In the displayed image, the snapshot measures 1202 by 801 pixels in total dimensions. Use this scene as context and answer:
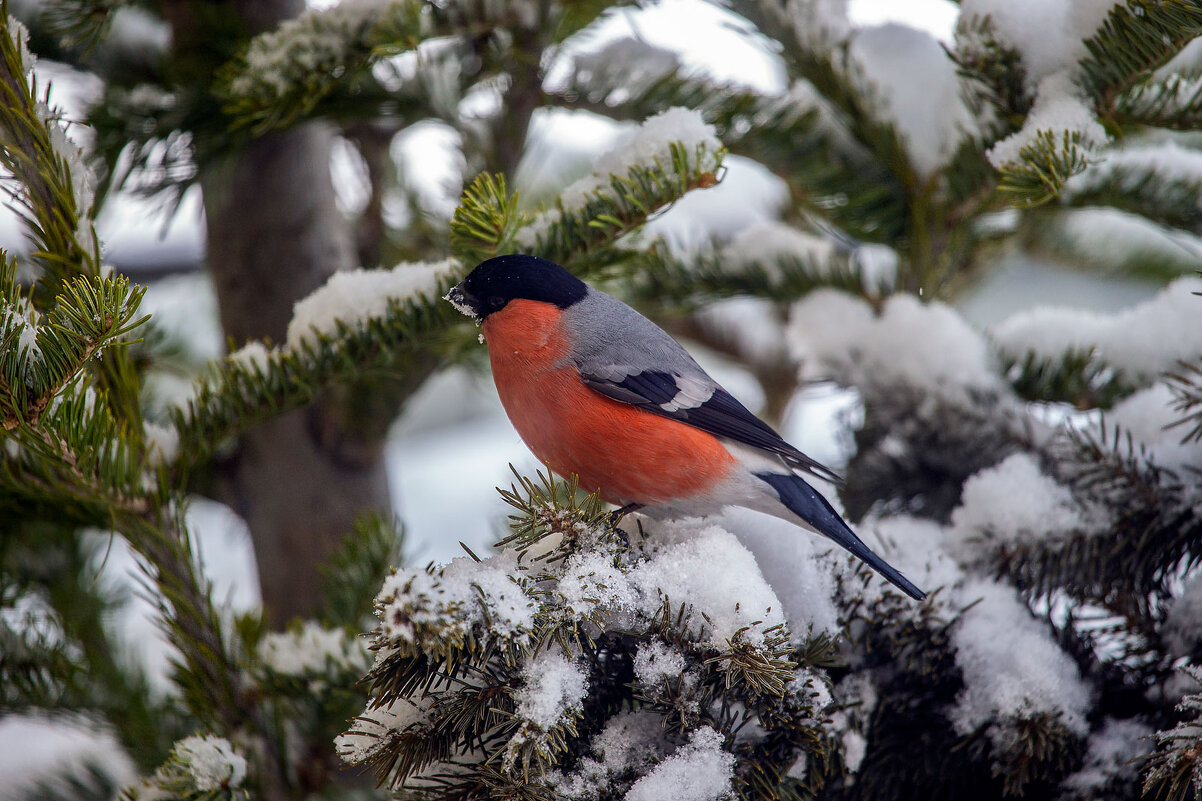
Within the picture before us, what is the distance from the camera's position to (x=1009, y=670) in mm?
890

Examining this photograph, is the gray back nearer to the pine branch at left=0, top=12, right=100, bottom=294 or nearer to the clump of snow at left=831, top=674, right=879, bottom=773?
the clump of snow at left=831, top=674, right=879, bottom=773

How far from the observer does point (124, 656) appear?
1410 millimetres

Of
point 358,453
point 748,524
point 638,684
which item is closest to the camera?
point 638,684

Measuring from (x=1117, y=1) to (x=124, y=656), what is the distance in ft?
5.70

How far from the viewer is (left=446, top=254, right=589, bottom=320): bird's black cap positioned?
0.99 meters

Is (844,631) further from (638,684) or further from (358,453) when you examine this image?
(358,453)

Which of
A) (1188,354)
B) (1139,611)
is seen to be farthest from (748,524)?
(1188,354)

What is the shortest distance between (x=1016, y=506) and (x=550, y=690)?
2.13 feet

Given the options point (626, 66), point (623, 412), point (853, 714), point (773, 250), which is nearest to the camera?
point (853, 714)

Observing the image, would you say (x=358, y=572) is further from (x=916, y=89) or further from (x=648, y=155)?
(x=916, y=89)

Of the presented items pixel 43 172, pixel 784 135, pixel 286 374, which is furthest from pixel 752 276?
pixel 43 172

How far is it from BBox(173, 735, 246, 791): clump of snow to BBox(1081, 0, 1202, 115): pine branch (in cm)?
125

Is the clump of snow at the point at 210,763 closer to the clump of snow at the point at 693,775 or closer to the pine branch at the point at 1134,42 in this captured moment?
the clump of snow at the point at 693,775

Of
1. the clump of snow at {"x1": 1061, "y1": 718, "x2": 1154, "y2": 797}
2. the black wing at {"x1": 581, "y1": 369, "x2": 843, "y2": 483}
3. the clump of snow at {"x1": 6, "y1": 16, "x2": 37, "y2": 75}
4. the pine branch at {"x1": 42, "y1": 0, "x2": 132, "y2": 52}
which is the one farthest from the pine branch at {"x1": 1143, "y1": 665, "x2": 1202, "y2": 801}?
the pine branch at {"x1": 42, "y1": 0, "x2": 132, "y2": 52}
